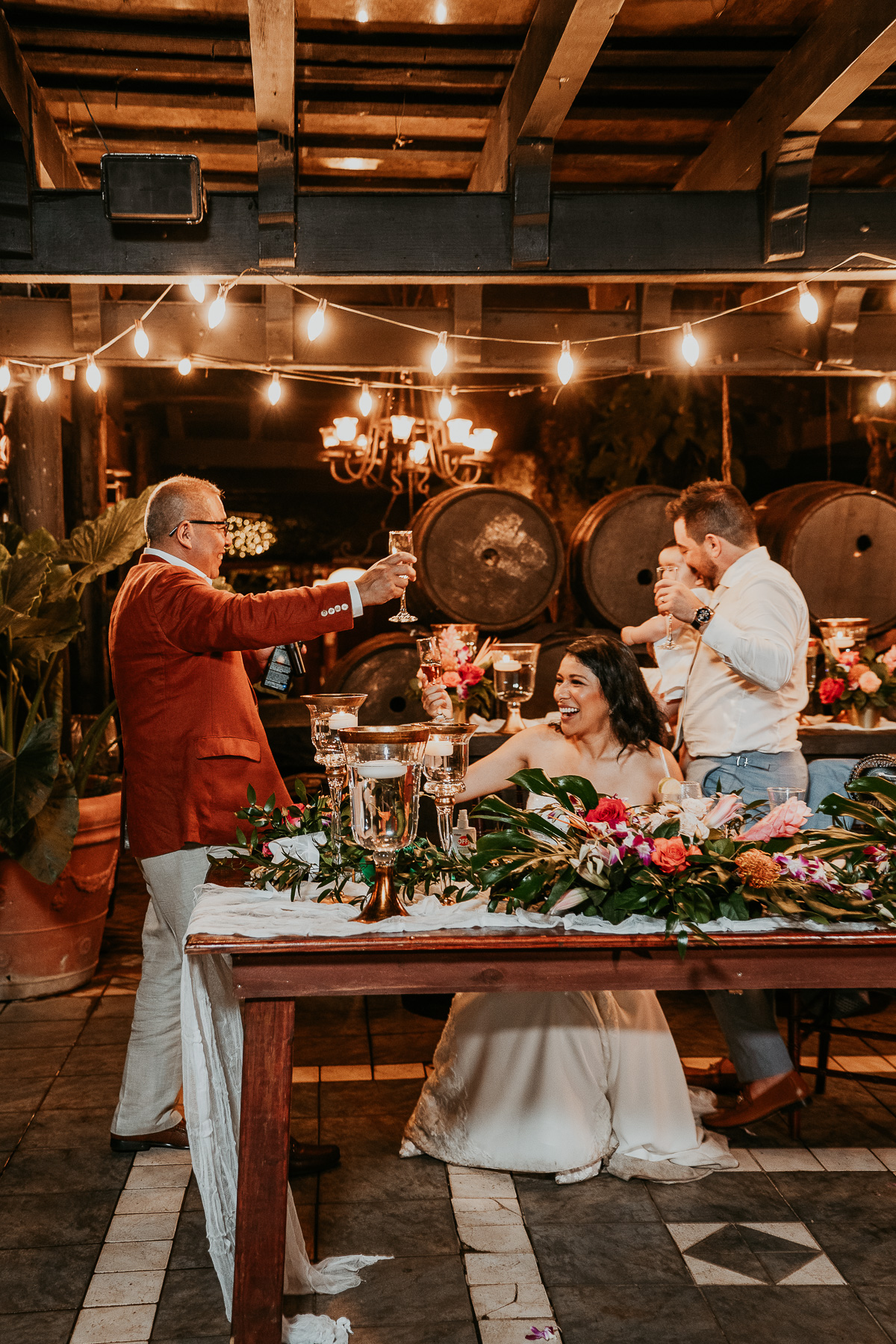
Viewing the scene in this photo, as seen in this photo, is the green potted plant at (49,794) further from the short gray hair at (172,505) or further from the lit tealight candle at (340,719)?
the lit tealight candle at (340,719)

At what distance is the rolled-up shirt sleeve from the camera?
2967 mm

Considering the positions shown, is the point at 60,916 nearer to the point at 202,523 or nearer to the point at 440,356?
the point at 202,523

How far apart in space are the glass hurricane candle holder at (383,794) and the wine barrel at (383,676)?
9.00 ft

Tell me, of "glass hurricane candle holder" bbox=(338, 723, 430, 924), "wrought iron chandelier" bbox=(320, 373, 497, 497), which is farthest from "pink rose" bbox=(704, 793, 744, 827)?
"wrought iron chandelier" bbox=(320, 373, 497, 497)

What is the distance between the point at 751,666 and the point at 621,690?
360 millimetres

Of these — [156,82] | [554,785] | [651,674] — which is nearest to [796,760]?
[651,674]

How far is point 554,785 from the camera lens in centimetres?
220

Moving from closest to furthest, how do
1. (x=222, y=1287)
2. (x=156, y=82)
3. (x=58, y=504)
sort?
(x=222, y=1287)
(x=156, y=82)
(x=58, y=504)

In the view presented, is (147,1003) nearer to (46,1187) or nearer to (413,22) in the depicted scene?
(46,1187)

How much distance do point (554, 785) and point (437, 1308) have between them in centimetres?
101

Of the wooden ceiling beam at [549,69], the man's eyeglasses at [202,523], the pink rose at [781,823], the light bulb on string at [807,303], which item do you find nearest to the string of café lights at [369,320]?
the light bulb on string at [807,303]

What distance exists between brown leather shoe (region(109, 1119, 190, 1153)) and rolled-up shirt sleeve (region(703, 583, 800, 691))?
74.2 inches

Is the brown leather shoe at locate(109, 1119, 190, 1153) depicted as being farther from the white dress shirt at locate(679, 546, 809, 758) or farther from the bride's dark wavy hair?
the white dress shirt at locate(679, 546, 809, 758)

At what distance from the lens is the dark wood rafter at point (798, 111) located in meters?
2.87
